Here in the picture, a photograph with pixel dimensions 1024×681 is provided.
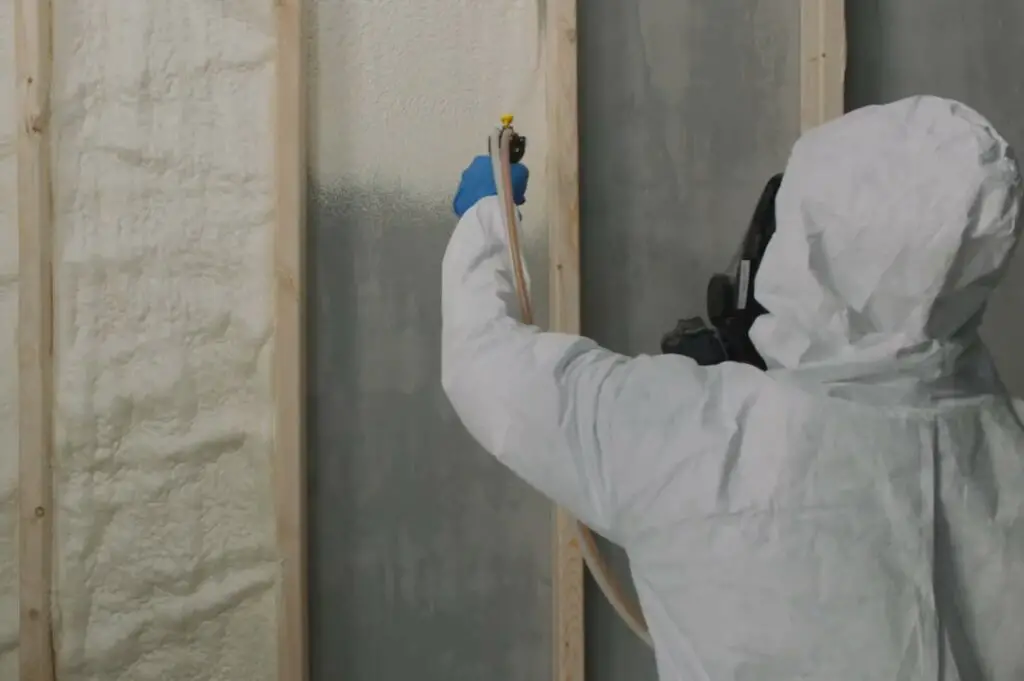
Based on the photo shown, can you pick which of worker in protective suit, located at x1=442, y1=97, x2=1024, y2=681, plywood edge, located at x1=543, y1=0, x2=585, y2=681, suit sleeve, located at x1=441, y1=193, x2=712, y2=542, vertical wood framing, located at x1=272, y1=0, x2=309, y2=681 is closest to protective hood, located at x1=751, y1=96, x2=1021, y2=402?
worker in protective suit, located at x1=442, y1=97, x2=1024, y2=681

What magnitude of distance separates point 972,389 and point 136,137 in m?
1.32

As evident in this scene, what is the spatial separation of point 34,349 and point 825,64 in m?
1.40

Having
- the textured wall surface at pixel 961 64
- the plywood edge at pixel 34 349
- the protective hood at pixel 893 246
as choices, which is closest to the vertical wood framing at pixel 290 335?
the plywood edge at pixel 34 349

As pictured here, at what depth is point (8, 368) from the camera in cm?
153

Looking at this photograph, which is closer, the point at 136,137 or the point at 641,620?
the point at 641,620

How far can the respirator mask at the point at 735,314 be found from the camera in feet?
3.92

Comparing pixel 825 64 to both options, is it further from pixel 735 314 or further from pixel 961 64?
pixel 735 314

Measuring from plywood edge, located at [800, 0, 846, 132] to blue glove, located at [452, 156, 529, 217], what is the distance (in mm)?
628

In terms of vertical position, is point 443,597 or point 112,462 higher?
point 112,462

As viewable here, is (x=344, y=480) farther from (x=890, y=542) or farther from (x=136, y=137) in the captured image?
(x=890, y=542)

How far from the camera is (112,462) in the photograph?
1553 millimetres

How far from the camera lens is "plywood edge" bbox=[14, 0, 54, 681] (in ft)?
4.87

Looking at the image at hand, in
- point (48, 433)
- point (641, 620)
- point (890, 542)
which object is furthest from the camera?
point (48, 433)

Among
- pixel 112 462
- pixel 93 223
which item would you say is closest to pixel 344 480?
pixel 112 462
